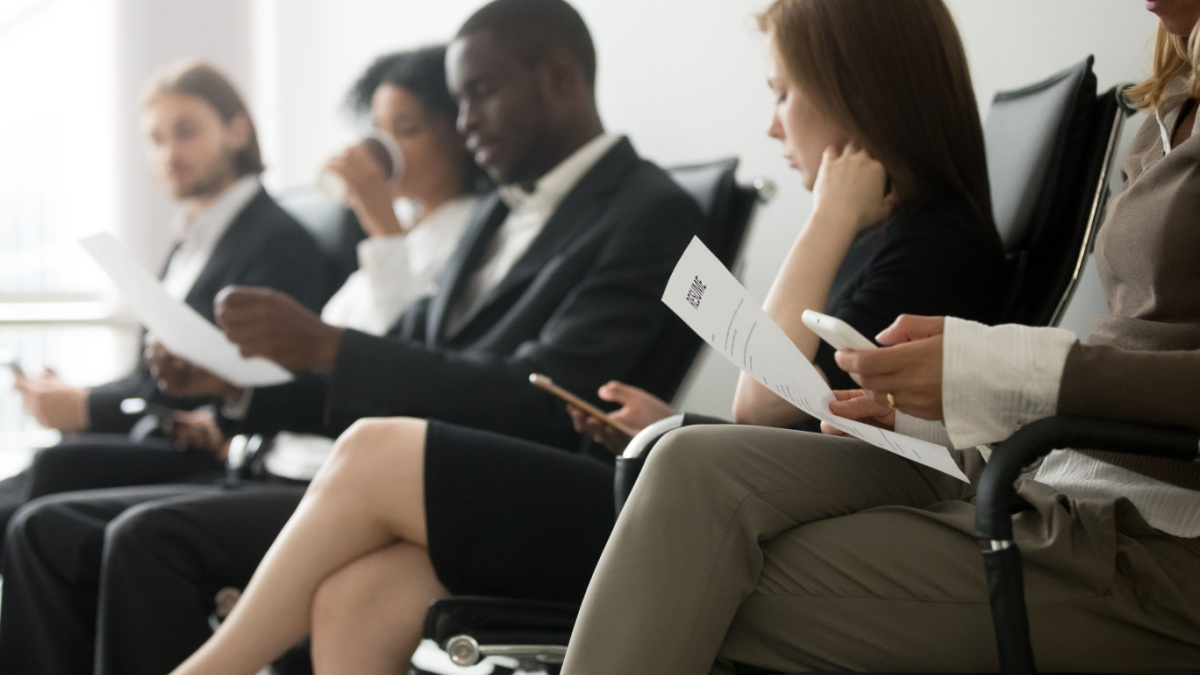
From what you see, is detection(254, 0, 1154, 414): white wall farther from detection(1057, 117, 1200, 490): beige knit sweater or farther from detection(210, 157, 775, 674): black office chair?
detection(1057, 117, 1200, 490): beige knit sweater

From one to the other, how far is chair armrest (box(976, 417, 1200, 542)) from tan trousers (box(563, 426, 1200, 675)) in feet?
0.39

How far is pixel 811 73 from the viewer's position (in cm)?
138

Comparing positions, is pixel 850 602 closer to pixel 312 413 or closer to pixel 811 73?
pixel 811 73

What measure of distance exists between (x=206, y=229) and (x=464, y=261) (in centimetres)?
89

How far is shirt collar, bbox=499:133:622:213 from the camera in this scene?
1.91 m

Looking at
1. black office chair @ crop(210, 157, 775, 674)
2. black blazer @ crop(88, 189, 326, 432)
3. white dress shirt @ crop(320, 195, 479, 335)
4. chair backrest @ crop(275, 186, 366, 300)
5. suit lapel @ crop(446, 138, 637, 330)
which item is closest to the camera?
black office chair @ crop(210, 157, 775, 674)

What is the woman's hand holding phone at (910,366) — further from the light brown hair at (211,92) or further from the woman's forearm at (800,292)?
the light brown hair at (211,92)

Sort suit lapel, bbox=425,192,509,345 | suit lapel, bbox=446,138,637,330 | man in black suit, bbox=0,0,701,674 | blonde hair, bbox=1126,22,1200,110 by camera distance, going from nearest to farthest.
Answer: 1. blonde hair, bbox=1126,22,1200,110
2. man in black suit, bbox=0,0,701,674
3. suit lapel, bbox=446,138,637,330
4. suit lapel, bbox=425,192,509,345

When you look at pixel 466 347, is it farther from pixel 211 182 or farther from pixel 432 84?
pixel 211 182

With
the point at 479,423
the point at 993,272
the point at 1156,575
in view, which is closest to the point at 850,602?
the point at 1156,575

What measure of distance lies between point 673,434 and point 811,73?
24.7 inches

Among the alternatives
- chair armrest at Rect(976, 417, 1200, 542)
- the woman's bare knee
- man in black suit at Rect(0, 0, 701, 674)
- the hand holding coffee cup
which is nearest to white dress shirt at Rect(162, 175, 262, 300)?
the hand holding coffee cup

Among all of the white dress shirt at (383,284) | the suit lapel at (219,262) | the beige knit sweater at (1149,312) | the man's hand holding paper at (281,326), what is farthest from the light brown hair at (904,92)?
the suit lapel at (219,262)

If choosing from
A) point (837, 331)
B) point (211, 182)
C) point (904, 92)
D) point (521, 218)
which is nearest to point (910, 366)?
point (837, 331)
